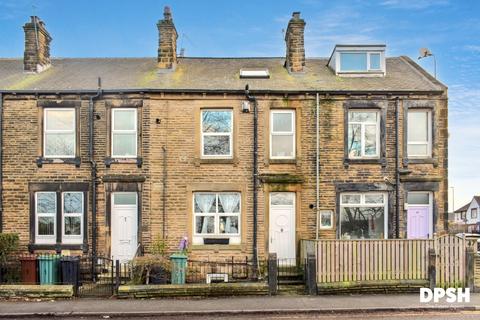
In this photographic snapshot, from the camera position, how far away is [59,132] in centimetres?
1808

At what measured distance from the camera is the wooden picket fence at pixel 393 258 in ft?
48.9

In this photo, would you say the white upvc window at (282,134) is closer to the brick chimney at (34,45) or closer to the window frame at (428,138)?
the window frame at (428,138)

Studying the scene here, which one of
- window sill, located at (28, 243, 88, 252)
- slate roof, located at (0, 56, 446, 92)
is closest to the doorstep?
window sill, located at (28, 243, 88, 252)

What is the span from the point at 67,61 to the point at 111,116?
5.31m

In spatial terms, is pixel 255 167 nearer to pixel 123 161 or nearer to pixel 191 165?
pixel 191 165

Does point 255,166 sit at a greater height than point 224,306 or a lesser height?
greater

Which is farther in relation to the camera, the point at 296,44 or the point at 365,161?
the point at 296,44

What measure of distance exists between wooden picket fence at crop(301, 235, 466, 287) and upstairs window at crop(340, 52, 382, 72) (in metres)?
7.17

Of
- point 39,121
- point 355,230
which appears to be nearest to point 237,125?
point 355,230

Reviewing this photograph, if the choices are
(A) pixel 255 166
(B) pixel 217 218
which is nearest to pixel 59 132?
(B) pixel 217 218

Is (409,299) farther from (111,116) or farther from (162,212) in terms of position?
(111,116)

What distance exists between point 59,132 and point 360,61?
10980 millimetres

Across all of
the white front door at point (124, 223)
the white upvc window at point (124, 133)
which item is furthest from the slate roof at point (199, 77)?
the white front door at point (124, 223)

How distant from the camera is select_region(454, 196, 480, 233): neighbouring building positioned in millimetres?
67750
